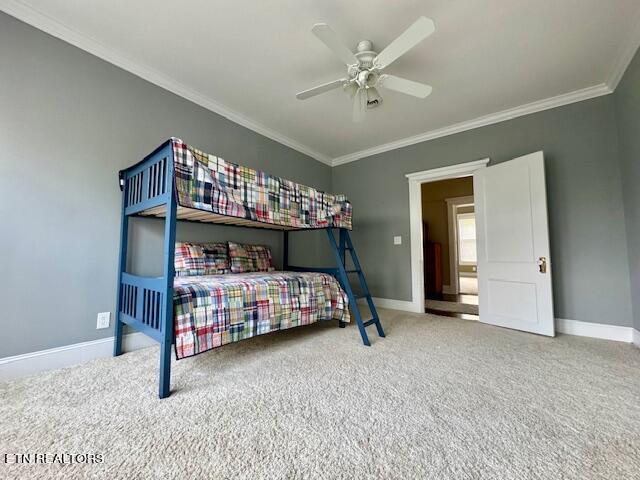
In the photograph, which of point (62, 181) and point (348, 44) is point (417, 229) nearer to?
point (348, 44)

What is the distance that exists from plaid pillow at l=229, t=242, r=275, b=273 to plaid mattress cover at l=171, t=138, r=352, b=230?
3.10 feet

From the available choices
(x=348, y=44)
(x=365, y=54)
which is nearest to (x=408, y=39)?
(x=365, y=54)

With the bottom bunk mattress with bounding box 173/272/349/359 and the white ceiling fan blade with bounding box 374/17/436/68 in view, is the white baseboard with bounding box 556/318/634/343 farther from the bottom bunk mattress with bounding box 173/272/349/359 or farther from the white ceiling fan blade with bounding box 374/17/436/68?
the white ceiling fan blade with bounding box 374/17/436/68

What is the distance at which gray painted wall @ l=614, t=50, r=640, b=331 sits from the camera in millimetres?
2117

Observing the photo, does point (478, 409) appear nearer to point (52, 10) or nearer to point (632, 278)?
point (632, 278)

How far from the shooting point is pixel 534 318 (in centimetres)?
261

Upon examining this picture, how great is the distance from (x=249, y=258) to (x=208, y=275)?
1.89ft

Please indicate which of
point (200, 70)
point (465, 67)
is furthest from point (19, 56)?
point (465, 67)

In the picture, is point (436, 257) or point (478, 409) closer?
point (478, 409)

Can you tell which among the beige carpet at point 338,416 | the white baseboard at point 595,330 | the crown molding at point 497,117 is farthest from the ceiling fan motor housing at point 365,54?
the white baseboard at point 595,330

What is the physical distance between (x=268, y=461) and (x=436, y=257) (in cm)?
528

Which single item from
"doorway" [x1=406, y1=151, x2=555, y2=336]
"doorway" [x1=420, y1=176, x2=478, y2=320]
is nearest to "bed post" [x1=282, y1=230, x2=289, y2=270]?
"doorway" [x1=406, y1=151, x2=555, y2=336]

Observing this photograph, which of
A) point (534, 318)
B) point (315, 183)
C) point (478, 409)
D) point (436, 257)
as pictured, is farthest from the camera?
point (436, 257)

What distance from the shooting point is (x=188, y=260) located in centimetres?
243
